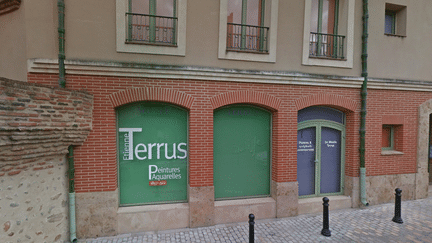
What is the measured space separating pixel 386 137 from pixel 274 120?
13.8 feet

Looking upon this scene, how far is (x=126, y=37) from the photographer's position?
5012 millimetres

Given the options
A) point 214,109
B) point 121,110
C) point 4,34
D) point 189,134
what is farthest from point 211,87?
point 4,34

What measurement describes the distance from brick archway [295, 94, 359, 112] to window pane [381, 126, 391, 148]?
1.70 metres

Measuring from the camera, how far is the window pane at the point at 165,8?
17.2 feet

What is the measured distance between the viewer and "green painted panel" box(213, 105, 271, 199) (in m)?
5.75

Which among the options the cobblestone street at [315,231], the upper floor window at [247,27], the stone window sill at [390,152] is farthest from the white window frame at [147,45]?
the stone window sill at [390,152]

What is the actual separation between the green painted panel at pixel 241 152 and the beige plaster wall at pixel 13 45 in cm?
458

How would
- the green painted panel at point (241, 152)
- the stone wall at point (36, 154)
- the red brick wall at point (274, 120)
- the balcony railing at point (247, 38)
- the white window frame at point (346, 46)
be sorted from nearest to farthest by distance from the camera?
the stone wall at point (36, 154) < the red brick wall at point (274, 120) < the balcony railing at point (247, 38) < the green painted panel at point (241, 152) < the white window frame at point (346, 46)

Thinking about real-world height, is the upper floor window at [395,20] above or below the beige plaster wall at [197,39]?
above

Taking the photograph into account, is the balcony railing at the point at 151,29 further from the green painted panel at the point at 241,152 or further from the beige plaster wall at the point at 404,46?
the beige plaster wall at the point at 404,46

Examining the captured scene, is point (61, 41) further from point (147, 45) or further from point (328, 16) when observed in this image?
point (328, 16)

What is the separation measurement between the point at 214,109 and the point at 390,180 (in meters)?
6.02

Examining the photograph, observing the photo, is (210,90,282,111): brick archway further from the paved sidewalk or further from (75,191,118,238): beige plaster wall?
(75,191,118,238): beige plaster wall

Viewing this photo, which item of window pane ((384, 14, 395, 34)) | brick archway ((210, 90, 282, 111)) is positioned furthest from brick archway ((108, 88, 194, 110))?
window pane ((384, 14, 395, 34))
